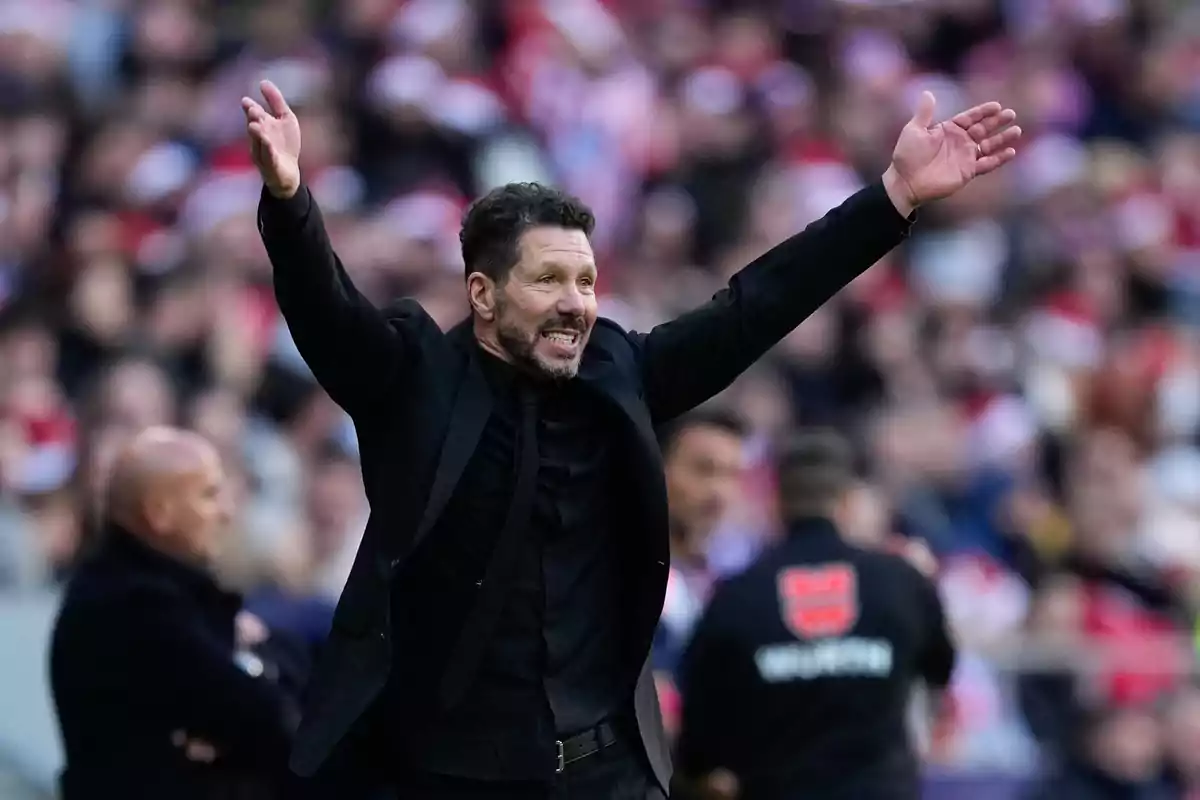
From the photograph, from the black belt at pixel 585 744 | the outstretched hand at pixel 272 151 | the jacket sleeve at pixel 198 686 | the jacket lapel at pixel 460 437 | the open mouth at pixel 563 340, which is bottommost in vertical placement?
the black belt at pixel 585 744

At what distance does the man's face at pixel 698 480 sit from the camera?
6.74m

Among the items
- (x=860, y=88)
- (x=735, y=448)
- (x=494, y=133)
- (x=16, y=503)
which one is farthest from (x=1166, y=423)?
(x=16, y=503)

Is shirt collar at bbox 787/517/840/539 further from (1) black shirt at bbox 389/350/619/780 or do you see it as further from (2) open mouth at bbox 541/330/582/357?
(2) open mouth at bbox 541/330/582/357

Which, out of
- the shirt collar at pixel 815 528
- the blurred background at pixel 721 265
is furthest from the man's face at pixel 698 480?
the blurred background at pixel 721 265

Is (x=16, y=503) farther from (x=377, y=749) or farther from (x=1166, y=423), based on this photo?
(x=1166, y=423)

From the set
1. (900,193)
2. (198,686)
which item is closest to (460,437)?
(900,193)

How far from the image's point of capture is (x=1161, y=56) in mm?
13883

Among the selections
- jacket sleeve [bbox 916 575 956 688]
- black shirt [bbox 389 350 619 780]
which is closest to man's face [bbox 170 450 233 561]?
black shirt [bbox 389 350 619 780]

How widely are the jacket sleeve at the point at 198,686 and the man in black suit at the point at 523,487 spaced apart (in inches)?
35.3

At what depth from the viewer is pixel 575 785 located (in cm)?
441

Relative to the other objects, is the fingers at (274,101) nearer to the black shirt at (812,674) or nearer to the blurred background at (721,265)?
the black shirt at (812,674)

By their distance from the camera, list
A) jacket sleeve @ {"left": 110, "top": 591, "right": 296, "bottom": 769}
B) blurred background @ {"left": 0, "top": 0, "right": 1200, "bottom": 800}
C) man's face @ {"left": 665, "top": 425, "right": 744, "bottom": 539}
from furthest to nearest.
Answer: blurred background @ {"left": 0, "top": 0, "right": 1200, "bottom": 800} → man's face @ {"left": 665, "top": 425, "right": 744, "bottom": 539} → jacket sleeve @ {"left": 110, "top": 591, "right": 296, "bottom": 769}

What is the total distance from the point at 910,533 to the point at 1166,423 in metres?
1.94

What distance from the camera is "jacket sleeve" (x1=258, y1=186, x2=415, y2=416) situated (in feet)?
13.6
